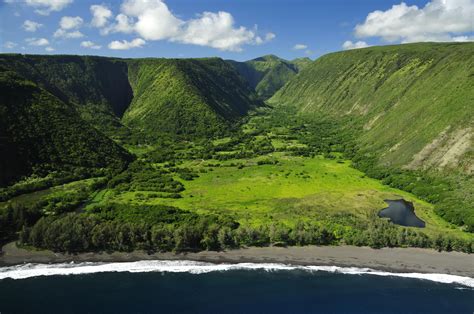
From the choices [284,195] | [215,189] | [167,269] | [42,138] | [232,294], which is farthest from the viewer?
[42,138]

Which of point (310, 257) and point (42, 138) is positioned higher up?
point (42, 138)

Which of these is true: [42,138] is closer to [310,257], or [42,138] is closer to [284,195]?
[284,195]

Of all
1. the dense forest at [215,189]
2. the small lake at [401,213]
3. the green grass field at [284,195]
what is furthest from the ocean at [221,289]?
the small lake at [401,213]

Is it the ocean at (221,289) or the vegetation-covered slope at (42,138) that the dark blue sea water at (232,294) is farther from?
the vegetation-covered slope at (42,138)

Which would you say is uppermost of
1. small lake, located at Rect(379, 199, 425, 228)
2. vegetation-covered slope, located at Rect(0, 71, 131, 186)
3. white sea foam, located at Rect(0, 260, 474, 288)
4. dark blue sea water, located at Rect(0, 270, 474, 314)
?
vegetation-covered slope, located at Rect(0, 71, 131, 186)

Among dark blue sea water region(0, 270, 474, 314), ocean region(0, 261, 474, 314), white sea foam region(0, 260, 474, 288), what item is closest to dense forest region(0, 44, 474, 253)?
white sea foam region(0, 260, 474, 288)

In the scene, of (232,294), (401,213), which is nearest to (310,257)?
(232,294)

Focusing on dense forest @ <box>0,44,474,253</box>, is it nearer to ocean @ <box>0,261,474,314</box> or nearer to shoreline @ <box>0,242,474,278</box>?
shoreline @ <box>0,242,474,278</box>
